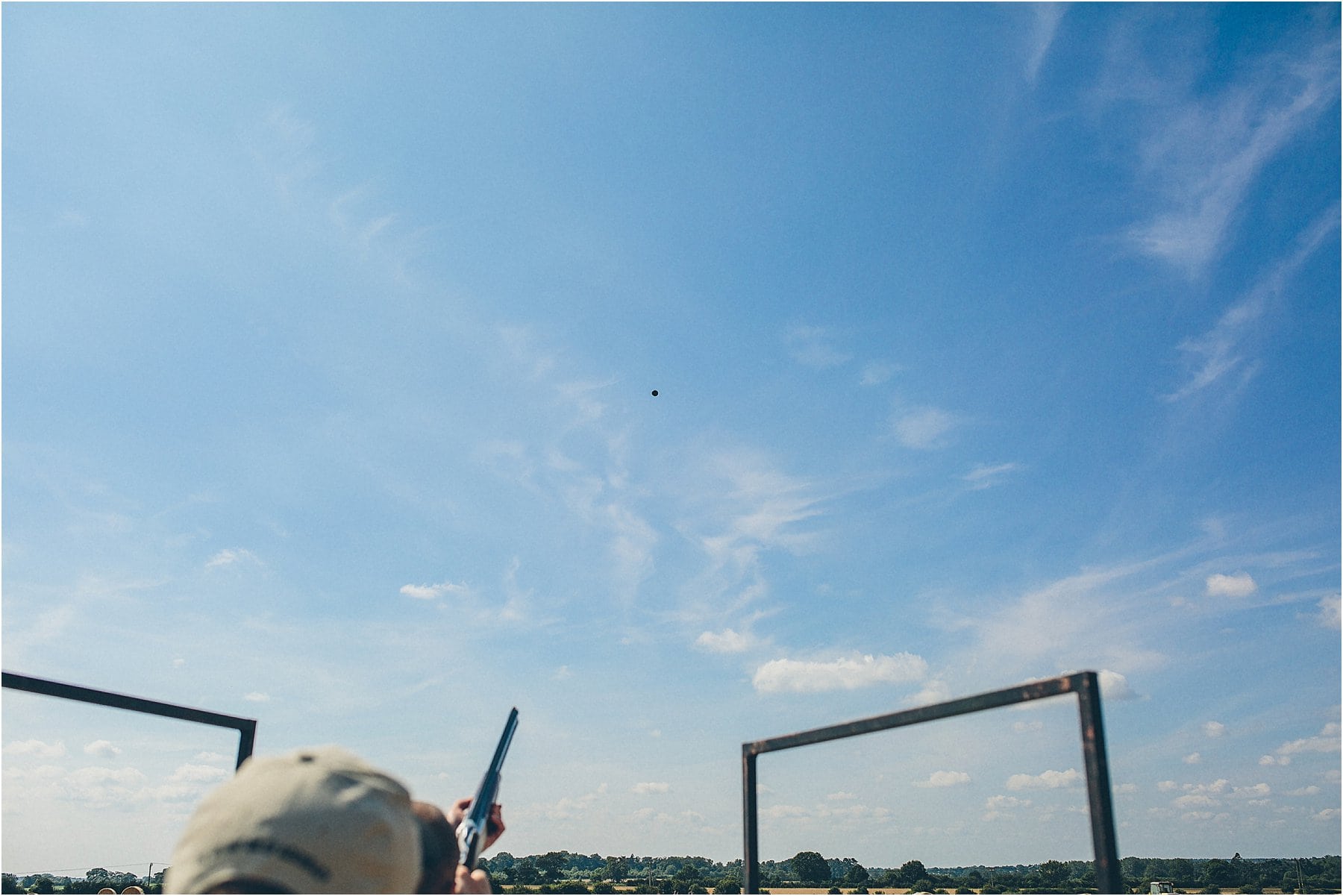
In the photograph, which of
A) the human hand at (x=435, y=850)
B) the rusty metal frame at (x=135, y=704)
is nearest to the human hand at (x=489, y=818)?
the human hand at (x=435, y=850)

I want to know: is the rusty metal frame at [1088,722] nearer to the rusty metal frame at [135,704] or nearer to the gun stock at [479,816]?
the gun stock at [479,816]

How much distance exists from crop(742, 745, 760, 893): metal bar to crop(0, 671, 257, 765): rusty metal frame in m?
2.73

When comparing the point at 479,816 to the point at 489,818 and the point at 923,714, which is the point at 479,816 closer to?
the point at 489,818

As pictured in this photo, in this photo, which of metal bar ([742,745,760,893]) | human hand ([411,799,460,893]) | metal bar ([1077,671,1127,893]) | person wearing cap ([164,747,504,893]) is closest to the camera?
person wearing cap ([164,747,504,893])

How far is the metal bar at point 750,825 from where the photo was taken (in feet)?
14.7

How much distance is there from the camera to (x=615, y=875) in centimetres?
18400

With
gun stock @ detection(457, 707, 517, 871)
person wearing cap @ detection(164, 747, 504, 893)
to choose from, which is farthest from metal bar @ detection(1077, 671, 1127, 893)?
person wearing cap @ detection(164, 747, 504, 893)

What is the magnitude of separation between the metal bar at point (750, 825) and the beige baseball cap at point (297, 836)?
3143mm

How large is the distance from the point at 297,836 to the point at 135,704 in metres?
3.45

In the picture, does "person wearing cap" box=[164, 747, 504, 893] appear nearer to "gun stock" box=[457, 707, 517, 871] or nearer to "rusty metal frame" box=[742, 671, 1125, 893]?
"gun stock" box=[457, 707, 517, 871]

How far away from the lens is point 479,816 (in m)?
2.67

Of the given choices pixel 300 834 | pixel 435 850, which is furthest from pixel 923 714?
pixel 300 834

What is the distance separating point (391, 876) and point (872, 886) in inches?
8103

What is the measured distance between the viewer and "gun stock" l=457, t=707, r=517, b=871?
2.59m
